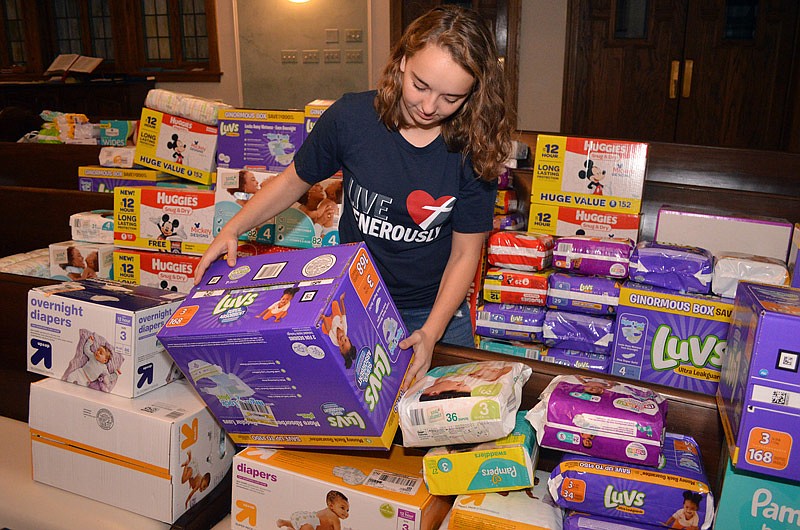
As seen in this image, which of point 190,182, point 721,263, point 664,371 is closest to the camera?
point 721,263

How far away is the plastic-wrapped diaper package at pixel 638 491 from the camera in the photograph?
108cm

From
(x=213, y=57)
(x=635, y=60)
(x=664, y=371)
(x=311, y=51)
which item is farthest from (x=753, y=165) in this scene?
(x=213, y=57)

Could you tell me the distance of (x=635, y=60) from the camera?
5.36 metres

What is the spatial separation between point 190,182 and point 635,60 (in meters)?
3.92

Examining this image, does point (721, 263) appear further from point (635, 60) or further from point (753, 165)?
point (635, 60)

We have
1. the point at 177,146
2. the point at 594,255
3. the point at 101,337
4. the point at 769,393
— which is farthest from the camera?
the point at 177,146

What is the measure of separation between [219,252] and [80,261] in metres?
1.57

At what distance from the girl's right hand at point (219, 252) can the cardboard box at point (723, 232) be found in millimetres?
1473

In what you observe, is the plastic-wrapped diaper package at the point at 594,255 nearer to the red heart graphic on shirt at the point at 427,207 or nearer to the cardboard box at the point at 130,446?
the red heart graphic on shirt at the point at 427,207

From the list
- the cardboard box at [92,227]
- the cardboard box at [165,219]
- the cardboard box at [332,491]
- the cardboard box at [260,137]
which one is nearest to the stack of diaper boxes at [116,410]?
the cardboard box at [332,491]

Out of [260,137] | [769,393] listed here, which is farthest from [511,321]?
[769,393]

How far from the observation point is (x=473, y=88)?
1.32m

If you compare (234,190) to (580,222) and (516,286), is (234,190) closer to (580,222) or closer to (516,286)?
(516,286)

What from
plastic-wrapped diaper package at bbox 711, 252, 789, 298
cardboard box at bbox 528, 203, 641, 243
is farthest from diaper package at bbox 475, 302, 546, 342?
plastic-wrapped diaper package at bbox 711, 252, 789, 298
